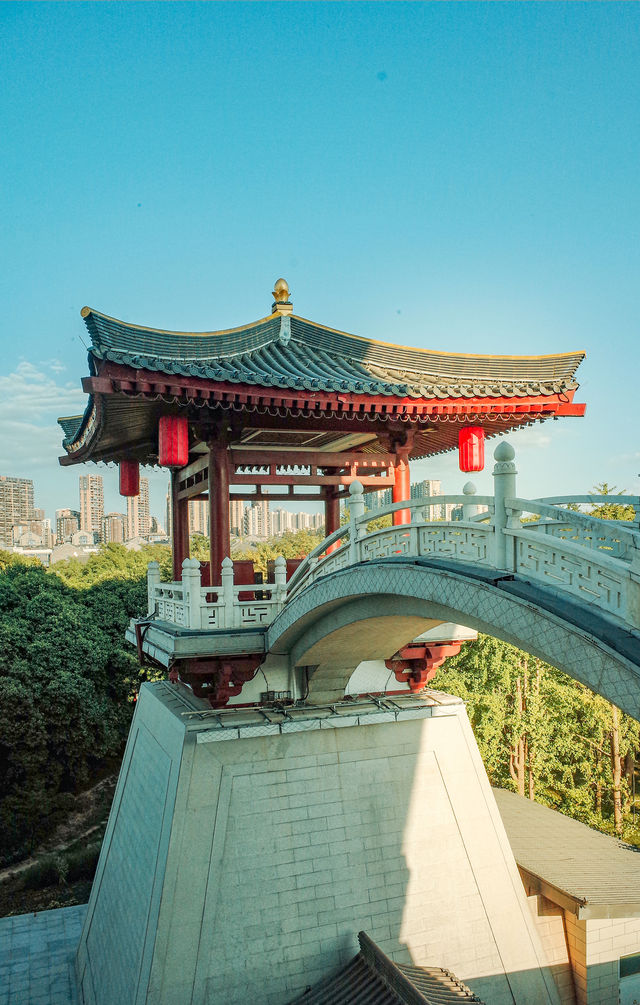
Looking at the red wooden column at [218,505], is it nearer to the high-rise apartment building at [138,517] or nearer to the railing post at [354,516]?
the railing post at [354,516]

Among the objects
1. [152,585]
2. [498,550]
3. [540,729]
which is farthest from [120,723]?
[498,550]

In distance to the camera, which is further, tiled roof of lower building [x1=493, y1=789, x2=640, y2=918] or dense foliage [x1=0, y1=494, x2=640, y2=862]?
dense foliage [x1=0, y1=494, x2=640, y2=862]

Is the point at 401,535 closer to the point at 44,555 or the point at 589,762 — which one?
the point at 589,762

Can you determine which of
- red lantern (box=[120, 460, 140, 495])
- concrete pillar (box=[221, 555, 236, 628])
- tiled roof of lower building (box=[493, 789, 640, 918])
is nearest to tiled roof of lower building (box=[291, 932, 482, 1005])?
tiled roof of lower building (box=[493, 789, 640, 918])

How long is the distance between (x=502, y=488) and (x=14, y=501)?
121 m

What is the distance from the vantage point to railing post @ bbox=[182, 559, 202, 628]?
8867 mm

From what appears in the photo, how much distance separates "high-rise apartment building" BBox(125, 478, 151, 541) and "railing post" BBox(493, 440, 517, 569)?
344ft

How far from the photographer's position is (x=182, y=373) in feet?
26.8

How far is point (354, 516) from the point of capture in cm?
779

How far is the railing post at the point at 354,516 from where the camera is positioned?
300 inches

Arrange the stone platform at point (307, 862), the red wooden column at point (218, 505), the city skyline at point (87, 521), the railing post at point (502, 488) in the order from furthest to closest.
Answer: the city skyline at point (87, 521) < the red wooden column at point (218, 505) < the stone platform at point (307, 862) < the railing post at point (502, 488)

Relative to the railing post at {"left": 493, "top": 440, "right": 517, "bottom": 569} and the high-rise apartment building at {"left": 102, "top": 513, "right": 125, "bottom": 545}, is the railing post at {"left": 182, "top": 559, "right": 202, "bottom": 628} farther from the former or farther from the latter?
the high-rise apartment building at {"left": 102, "top": 513, "right": 125, "bottom": 545}

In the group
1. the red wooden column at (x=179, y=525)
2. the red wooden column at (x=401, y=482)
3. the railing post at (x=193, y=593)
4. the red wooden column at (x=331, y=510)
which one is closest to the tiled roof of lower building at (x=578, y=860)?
the red wooden column at (x=401, y=482)

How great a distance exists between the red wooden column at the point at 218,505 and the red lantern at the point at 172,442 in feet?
1.91
